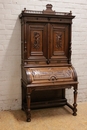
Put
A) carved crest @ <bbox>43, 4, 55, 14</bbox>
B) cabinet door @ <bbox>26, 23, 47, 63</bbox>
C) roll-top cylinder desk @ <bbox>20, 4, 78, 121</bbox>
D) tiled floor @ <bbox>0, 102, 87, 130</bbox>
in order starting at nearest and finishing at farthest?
tiled floor @ <bbox>0, 102, 87, 130</bbox> → roll-top cylinder desk @ <bbox>20, 4, 78, 121</bbox> → cabinet door @ <bbox>26, 23, 47, 63</bbox> → carved crest @ <bbox>43, 4, 55, 14</bbox>

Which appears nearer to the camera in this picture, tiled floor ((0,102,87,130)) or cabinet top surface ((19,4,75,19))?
tiled floor ((0,102,87,130))

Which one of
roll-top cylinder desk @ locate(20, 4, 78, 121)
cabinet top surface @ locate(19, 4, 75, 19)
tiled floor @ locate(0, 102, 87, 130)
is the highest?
cabinet top surface @ locate(19, 4, 75, 19)

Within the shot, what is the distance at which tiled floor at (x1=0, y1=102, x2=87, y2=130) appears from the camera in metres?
2.75

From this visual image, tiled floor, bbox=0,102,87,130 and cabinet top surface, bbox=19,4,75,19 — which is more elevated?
cabinet top surface, bbox=19,4,75,19

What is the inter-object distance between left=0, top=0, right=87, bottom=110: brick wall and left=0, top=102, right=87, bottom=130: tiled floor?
0.36 metres

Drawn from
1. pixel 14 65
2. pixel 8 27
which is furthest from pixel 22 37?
pixel 14 65

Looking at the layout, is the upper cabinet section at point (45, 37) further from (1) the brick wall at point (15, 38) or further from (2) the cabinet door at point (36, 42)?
(1) the brick wall at point (15, 38)

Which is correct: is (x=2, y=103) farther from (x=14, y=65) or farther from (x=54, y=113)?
(x=54, y=113)

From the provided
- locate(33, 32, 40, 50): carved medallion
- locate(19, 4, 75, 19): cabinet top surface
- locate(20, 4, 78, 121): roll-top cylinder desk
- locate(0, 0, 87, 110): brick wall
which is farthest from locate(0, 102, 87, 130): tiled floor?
locate(19, 4, 75, 19): cabinet top surface

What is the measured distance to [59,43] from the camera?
10.7 ft

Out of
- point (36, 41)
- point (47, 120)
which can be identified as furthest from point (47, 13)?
point (47, 120)

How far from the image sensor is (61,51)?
3.28 m

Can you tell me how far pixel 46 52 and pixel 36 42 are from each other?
244 millimetres

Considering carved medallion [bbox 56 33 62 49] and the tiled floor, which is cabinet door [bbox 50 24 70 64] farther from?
the tiled floor
